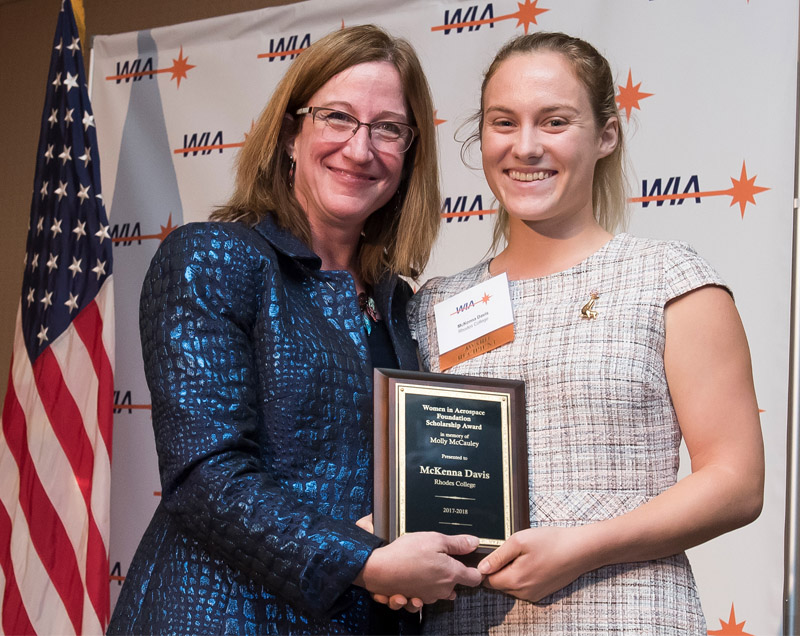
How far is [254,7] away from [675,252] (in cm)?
309

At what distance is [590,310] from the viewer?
1.71 meters

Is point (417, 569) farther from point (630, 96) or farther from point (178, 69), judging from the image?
point (178, 69)

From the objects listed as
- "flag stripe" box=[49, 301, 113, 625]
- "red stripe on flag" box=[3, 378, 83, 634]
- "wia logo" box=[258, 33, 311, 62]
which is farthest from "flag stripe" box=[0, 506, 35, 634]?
"wia logo" box=[258, 33, 311, 62]

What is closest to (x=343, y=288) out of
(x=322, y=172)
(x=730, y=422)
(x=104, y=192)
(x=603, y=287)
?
(x=322, y=172)

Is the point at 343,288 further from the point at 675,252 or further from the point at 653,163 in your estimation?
the point at 653,163

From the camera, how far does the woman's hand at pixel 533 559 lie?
1.49 m

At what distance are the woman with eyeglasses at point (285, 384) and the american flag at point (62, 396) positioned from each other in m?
1.70

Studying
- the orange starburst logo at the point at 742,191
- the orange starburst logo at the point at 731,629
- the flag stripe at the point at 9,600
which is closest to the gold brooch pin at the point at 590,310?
the orange starburst logo at the point at 742,191

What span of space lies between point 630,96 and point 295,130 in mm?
1535

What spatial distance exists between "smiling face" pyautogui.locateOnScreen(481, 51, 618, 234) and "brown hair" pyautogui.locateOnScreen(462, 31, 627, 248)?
0.06 feet

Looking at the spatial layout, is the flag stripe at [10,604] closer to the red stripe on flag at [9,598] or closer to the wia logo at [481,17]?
the red stripe on flag at [9,598]

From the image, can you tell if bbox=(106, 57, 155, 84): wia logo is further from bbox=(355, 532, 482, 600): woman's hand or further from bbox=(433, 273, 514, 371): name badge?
bbox=(355, 532, 482, 600): woman's hand

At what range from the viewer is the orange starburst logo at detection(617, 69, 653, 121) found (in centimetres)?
307

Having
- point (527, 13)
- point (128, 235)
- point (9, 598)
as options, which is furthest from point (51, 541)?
point (527, 13)
